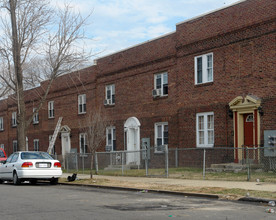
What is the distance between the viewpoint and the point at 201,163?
22.4 m

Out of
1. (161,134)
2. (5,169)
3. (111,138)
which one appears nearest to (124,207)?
(5,169)

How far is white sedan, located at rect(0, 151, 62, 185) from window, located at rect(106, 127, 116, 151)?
36.2 feet

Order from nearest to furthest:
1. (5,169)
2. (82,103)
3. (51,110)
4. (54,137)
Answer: (5,169) → (82,103) → (54,137) → (51,110)

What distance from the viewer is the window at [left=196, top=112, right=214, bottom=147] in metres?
22.7

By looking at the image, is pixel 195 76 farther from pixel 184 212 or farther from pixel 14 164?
pixel 184 212

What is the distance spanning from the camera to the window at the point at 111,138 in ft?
99.0

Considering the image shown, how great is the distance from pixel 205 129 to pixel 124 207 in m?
12.6

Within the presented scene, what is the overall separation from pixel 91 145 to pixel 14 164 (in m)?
4.41

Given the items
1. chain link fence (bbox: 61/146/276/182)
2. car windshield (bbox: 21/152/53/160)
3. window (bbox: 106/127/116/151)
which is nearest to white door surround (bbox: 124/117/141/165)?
chain link fence (bbox: 61/146/276/182)

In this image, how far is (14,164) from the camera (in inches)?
738

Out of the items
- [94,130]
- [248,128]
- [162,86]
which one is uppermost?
[162,86]

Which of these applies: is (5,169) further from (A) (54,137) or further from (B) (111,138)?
(A) (54,137)

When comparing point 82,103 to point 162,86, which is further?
point 82,103

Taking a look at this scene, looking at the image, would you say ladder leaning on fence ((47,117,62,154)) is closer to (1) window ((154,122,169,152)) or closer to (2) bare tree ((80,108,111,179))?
(2) bare tree ((80,108,111,179))
